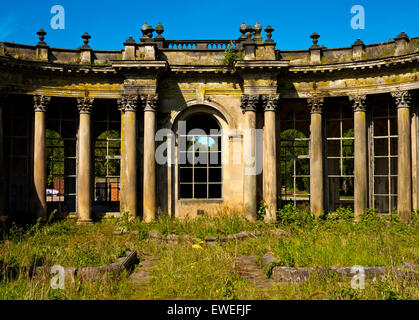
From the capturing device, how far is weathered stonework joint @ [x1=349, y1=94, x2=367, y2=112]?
14.6m

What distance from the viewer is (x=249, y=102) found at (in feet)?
47.9

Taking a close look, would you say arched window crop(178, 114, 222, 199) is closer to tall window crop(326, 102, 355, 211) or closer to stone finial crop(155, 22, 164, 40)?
stone finial crop(155, 22, 164, 40)

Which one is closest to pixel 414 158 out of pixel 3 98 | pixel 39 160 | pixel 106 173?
pixel 106 173

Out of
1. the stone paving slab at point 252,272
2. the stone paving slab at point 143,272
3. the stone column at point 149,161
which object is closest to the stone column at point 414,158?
the stone paving slab at point 252,272

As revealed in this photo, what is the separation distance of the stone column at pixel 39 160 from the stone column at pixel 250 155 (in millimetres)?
7785

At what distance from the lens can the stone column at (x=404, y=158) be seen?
1377cm

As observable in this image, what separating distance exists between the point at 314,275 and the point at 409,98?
9581 mm

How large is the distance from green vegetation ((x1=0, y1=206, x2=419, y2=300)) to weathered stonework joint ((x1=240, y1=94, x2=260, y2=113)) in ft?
13.4

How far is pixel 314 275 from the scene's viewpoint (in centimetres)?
725

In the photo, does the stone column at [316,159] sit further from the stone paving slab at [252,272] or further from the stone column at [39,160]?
the stone column at [39,160]
